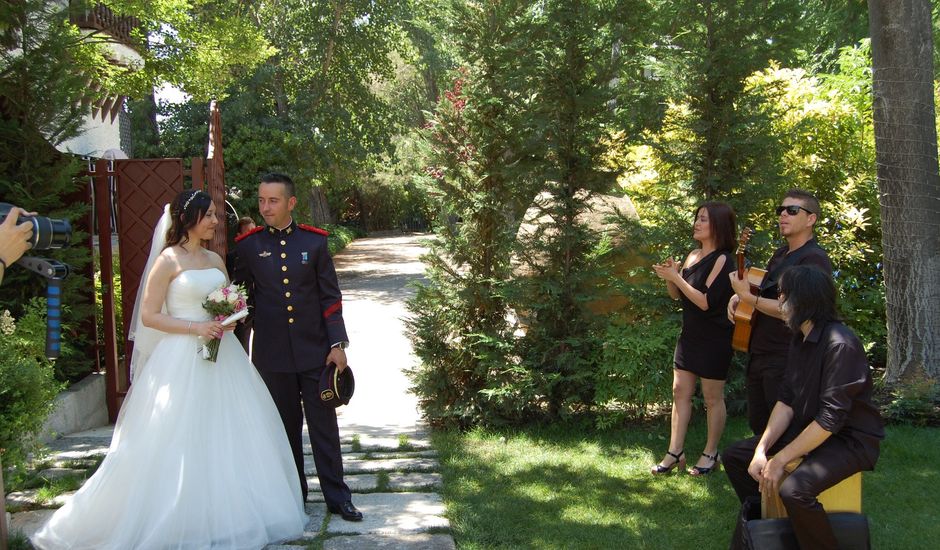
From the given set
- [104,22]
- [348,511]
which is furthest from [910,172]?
[104,22]

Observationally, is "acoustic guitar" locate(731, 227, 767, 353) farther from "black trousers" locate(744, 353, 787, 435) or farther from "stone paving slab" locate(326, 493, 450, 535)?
"stone paving slab" locate(326, 493, 450, 535)

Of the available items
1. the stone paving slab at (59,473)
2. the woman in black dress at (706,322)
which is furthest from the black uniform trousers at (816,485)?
the stone paving slab at (59,473)

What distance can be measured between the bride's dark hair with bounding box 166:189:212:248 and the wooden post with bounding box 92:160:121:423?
9.72ft

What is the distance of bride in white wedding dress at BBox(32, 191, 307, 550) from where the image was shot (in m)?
4.40

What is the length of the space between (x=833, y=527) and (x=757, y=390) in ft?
4.36

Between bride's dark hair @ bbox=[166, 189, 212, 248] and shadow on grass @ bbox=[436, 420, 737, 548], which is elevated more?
bride's dark hair @ bbox=[166, 189, 212, 248]

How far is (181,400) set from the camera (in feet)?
15.2

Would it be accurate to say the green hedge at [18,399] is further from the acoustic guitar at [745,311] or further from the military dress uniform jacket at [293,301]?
the acoustic guitar at [745,311]

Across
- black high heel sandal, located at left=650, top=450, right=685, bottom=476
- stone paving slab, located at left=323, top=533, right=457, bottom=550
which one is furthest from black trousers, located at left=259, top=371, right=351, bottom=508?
black high heel sandal, located at left=650, top=450, right=685, bottom=476

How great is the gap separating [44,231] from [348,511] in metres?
2.48

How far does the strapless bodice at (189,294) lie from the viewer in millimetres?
4762

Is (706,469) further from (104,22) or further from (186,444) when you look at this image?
(104,22)

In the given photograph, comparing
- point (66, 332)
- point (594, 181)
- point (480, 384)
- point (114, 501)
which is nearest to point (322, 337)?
point (114, 501)

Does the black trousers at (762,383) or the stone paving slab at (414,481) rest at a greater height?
the black trousers at (762,383)
